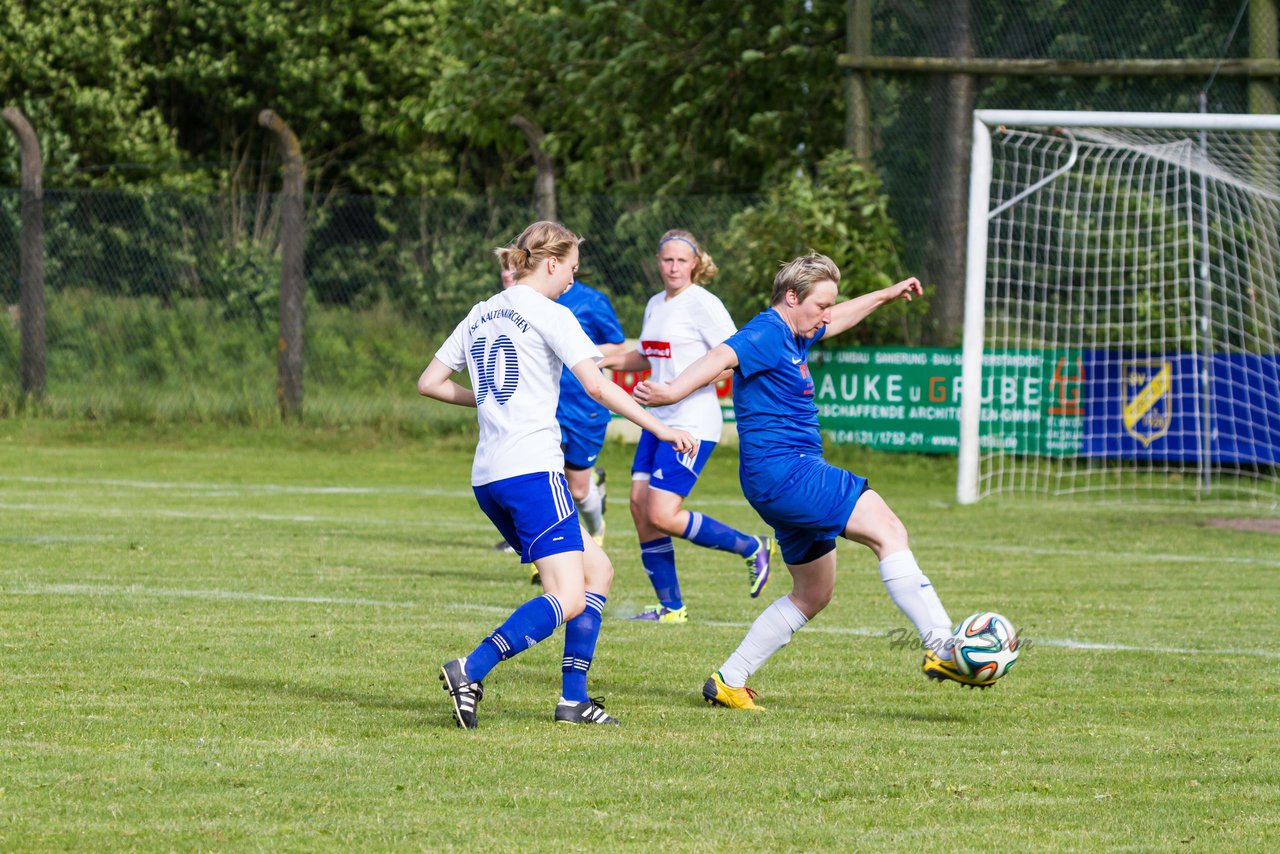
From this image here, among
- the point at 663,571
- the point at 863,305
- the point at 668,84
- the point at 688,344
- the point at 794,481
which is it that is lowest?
the point at 663,571

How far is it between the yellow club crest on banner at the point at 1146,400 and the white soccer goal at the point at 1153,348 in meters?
0.01

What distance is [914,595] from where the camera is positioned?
6223mm

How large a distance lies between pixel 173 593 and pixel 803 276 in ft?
14.0

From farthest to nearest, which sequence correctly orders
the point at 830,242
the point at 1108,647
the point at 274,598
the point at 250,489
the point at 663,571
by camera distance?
1. the point at 830,242
2. the point at 250,489
3. the point at 274,598
4. the point at 663,571
5. the point at 1108,647

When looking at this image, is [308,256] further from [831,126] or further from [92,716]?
[92,716]

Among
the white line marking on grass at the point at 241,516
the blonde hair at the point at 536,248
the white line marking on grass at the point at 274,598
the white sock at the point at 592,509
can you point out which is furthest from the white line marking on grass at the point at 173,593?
the white line marking on grass at the point at 241,516

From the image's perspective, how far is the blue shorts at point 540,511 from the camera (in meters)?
5.85

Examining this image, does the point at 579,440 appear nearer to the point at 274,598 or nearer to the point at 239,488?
the point at 274,598

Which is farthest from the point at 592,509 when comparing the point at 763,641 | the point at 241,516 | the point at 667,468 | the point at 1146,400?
the point at 1146,400

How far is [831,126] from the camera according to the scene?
2328 centimetres

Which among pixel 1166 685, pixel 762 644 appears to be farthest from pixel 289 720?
pixel 1166 685

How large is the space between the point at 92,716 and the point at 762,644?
94.2 inches

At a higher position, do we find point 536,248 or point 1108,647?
point 536,248

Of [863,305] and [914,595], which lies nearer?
[914,595]
